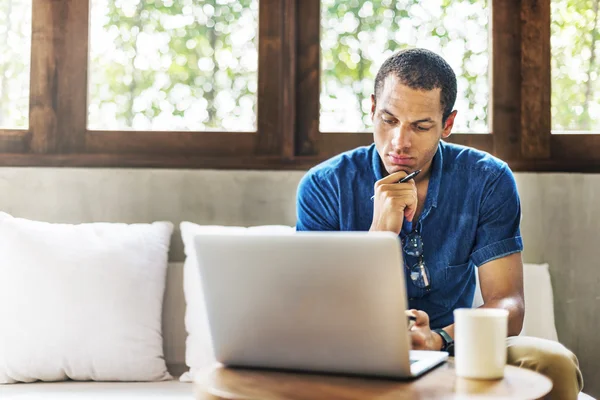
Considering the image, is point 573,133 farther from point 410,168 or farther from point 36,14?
point 36,14

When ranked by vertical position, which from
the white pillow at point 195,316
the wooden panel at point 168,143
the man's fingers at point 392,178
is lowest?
the white pillow at point 195,316

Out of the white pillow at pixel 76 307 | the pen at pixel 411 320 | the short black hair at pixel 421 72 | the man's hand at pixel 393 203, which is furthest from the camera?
the white pillow at pixel 76 307

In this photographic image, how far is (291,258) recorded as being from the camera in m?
1.09

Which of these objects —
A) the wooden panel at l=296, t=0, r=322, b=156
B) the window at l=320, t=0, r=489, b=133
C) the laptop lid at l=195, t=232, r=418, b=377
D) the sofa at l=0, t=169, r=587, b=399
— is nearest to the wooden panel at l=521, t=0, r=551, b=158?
the window at l=320, t=0, r=489, b=133

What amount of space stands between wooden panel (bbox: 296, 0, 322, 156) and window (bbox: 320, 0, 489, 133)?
0.03 metres

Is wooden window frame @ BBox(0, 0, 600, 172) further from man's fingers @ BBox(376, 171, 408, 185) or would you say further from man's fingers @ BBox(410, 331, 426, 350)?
man's fingers @ BBox(410, 331, 426, 350)

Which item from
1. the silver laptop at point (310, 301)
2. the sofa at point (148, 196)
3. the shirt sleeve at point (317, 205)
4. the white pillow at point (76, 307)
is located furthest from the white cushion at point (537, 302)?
the silver laptop at point (310, 301)

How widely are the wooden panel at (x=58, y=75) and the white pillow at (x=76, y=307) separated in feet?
1.45

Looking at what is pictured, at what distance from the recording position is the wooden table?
1050 mm

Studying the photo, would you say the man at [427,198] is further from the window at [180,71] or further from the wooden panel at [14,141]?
the wooden panel at [14,141]

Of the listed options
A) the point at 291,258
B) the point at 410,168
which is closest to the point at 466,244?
the point at 410,168

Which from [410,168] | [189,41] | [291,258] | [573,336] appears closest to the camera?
[291,258]

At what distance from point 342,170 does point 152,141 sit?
2.89 feet

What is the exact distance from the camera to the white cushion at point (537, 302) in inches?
85.5
